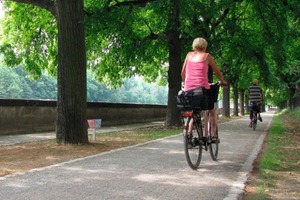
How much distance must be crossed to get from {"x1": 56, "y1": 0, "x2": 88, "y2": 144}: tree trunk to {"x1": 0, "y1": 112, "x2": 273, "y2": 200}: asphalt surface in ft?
6.65

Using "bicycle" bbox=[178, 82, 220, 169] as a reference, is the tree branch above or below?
above

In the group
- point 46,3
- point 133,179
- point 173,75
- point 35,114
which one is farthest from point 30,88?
point 133,179

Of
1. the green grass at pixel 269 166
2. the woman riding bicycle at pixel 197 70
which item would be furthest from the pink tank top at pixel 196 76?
the green grass at pixel 269 166

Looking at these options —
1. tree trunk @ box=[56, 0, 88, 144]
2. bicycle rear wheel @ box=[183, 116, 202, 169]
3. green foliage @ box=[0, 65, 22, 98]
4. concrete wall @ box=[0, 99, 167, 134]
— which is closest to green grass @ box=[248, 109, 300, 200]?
bicycle rear wheel @ box=[183, 116, 202, 169]

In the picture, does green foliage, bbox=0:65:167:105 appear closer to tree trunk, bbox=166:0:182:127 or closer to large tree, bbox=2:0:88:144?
tree trunk, bbox=166:0:182:127

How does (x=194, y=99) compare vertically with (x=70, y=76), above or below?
below

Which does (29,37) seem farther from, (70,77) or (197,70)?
(197,70)

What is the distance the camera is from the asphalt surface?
4992mm

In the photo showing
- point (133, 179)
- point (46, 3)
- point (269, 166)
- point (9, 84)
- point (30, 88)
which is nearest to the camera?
point (133, 179)

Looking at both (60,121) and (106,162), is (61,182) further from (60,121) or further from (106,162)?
(60,121)

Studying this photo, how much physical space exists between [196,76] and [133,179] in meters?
1.95

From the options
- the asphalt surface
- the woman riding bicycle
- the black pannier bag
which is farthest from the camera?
the woman riding bicycle

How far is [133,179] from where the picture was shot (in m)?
5.90

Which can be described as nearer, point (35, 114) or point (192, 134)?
point (192, 134)
